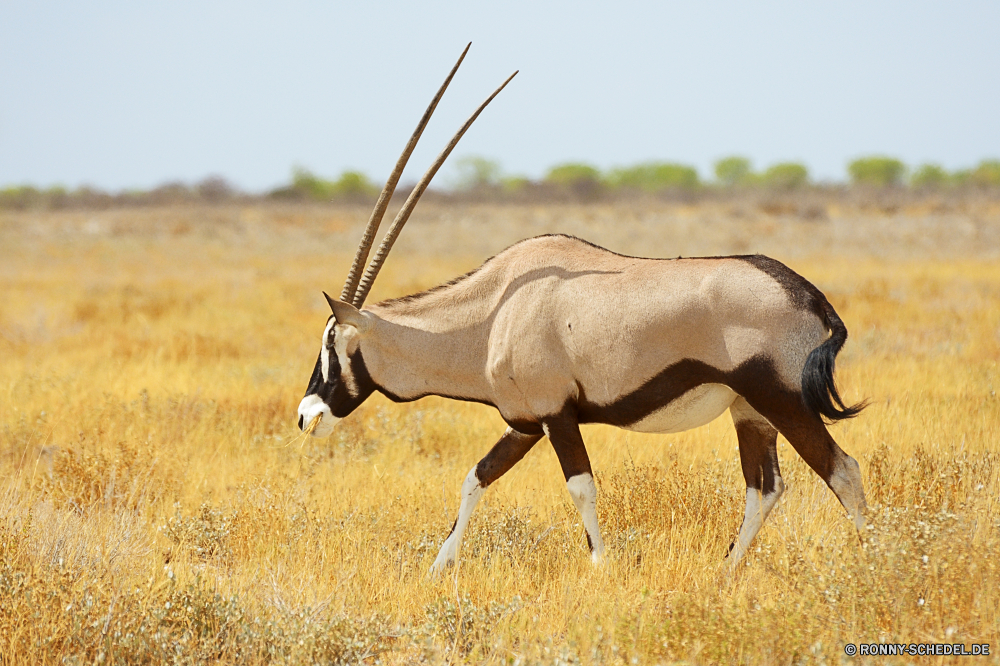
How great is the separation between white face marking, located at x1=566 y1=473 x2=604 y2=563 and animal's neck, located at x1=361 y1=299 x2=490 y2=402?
765 millimetres

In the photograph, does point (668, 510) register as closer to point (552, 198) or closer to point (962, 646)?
point (962, 646)

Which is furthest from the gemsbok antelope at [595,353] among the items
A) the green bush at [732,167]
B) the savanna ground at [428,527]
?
the green bush at [732,167]

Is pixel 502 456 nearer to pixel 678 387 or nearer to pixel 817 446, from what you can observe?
pixel 678 387

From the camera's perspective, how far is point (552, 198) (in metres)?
57.3

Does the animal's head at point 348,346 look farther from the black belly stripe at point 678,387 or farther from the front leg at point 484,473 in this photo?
the black belly stripe at point 678,387

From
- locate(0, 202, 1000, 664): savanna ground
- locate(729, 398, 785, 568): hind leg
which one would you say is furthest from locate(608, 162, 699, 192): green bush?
locate(729, 398, 785, 568): hind leg

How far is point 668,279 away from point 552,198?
175 feet

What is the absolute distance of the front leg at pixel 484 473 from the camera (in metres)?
5.39

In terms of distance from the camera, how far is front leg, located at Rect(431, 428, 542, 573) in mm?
5391

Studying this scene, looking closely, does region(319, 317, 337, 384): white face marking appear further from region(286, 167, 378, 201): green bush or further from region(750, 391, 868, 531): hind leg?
region(286, 167, 378, 201): green bush

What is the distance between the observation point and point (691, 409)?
4.82m

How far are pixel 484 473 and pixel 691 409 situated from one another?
1.35 meters

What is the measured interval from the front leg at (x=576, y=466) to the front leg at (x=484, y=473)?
41 centimetres

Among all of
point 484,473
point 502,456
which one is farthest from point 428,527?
point 502,456
